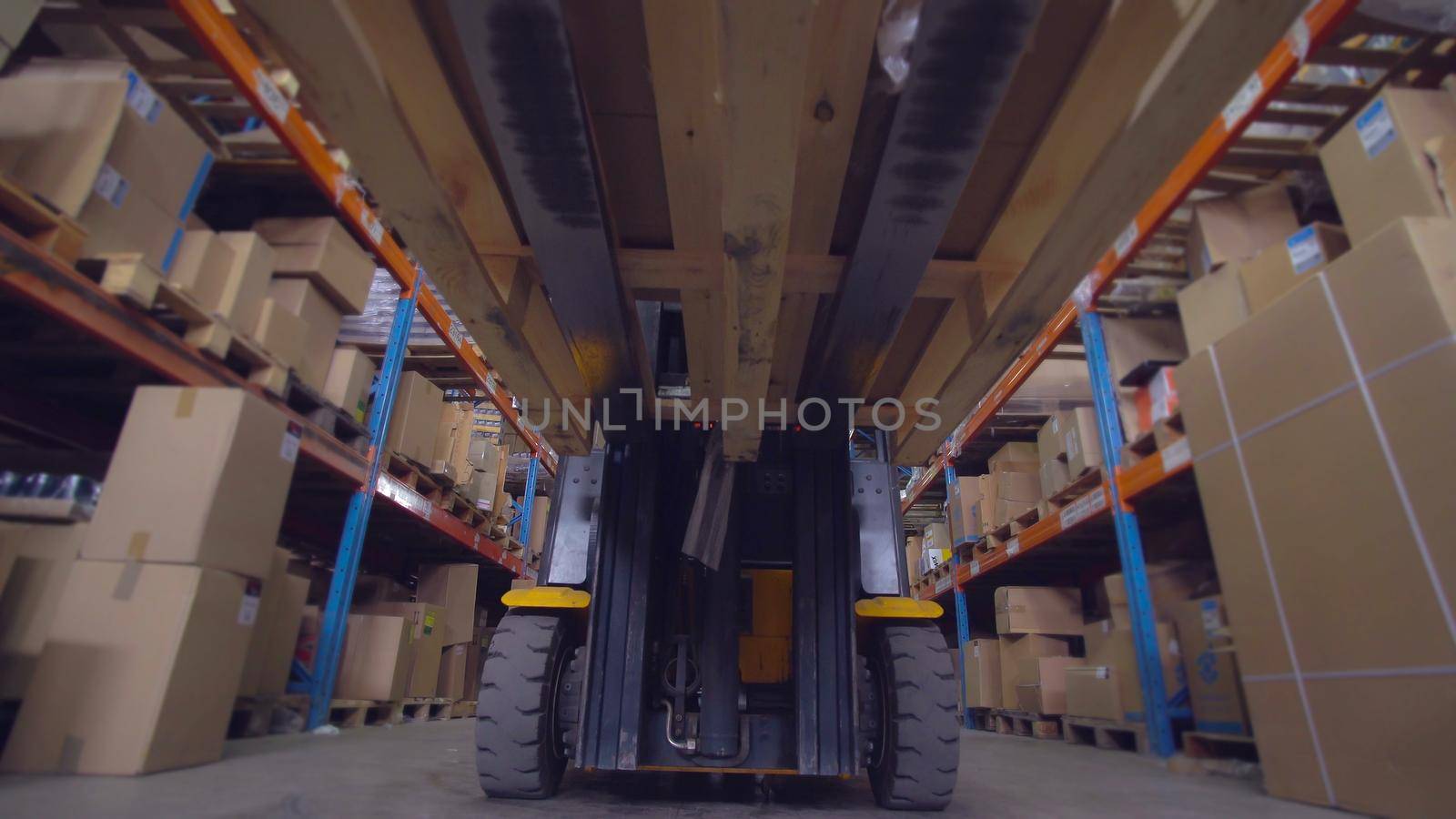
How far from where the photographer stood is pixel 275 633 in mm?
4043

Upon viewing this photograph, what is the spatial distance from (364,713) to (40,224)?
11.8ft

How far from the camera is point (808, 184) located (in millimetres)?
1454

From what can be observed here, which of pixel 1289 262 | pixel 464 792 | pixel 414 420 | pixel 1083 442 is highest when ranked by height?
pixel 1289 262

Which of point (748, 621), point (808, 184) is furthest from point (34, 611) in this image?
point (808, 184)

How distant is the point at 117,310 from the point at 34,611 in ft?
4.08

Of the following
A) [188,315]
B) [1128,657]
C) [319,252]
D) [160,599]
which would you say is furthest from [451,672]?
[1128,657]

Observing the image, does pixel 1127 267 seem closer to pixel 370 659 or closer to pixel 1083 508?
pixel 1083 508

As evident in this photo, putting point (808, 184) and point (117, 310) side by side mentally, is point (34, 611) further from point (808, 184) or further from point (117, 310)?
point (808, 184)

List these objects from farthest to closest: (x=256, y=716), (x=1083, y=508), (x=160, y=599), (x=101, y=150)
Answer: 1. (x=1083, y=508)
2. (x=256, y=716)
3. (x=101, y=150)
4. (x=160, y=599)

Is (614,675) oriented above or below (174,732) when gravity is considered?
above

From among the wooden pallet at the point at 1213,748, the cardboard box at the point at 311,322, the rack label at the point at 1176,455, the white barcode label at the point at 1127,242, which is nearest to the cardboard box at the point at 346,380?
the cardboard box at the point at 311,322

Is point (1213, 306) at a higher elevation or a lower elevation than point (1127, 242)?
lower

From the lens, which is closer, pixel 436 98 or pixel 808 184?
pixel 436 98

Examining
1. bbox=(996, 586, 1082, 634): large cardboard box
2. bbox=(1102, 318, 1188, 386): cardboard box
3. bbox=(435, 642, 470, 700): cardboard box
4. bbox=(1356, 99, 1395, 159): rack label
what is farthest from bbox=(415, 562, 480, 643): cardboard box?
bbox=(1356, 99, 1395, 159): rack label
